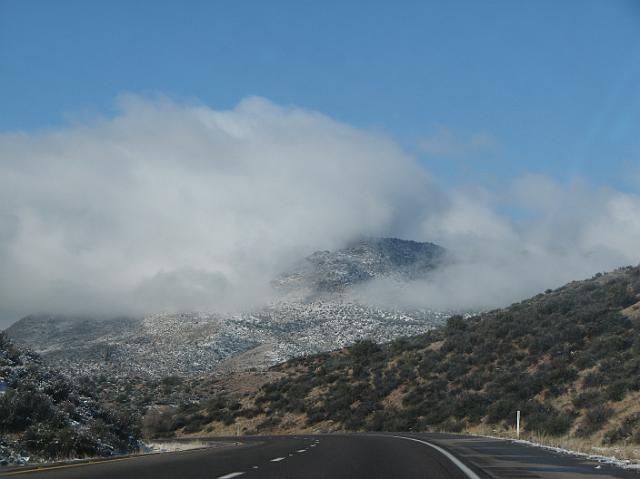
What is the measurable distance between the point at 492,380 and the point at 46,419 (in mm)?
31993

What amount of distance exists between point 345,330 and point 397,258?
5209 cm

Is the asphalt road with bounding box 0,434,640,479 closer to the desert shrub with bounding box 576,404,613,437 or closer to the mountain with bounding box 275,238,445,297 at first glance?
the desert shrub with bounding box 576,404,613,437

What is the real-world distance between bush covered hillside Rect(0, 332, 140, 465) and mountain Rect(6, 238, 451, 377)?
3098 inches

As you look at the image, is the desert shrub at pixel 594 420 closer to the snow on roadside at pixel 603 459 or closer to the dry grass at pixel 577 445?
the dry grass at pixel 577 445

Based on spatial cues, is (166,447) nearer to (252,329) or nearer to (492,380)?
(492,380)

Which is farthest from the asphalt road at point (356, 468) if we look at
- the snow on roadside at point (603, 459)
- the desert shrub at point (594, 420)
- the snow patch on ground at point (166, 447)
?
the snow patch on ground at point (166, 447)

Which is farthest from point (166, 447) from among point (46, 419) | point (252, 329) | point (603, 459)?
point (252, 329)

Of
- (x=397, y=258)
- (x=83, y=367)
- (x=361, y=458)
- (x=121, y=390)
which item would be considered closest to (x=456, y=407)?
(x=361, y=458)

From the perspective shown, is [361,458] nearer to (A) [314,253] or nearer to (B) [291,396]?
(B) [291,396]

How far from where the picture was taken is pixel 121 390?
8212 centimetres

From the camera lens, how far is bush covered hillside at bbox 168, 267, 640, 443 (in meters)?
36.0

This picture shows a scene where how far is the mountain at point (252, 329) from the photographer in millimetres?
117750

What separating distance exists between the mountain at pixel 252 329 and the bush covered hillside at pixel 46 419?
258 ft

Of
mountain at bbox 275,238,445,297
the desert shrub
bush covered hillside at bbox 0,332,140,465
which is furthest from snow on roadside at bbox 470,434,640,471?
mountain at bbox 275,238,445,297
